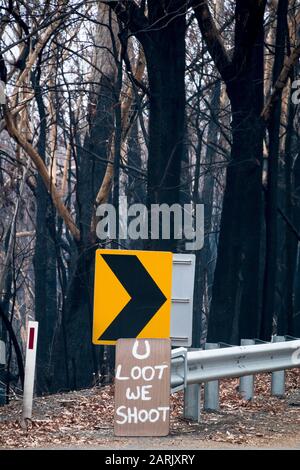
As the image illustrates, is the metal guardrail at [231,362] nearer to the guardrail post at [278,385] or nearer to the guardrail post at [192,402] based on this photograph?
the guardrail post at [192,402]

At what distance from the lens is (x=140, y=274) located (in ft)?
34.5

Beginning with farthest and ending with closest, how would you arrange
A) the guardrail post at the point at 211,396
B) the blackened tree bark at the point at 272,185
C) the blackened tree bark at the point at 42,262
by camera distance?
the blackened tree bark at the point at 42,262
the blackened tree bark at the point at 272,185
the guardrail post at the point at 211,396

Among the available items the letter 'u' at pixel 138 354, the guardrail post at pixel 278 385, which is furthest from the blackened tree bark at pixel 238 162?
the letter 'u' at pixel 138 354

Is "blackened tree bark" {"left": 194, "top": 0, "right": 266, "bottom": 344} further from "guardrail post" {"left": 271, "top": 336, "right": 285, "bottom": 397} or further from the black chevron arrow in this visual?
the black chevron arrow

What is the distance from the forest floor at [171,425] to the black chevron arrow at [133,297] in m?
0.89

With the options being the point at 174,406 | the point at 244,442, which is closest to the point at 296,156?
the point at 174,406

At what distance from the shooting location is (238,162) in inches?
885

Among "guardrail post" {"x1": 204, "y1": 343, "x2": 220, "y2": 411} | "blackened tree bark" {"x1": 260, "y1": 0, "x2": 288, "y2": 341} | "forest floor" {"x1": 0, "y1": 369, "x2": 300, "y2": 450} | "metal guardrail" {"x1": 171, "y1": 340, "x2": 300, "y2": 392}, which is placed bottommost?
"forest floor" {"x1": 0, "y1": 369, "x2": 300, "y2": 450}

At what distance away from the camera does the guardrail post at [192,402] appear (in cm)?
1123

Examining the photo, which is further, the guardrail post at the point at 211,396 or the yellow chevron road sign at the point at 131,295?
the guardrail post at the point at 211,396

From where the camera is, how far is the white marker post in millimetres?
10961

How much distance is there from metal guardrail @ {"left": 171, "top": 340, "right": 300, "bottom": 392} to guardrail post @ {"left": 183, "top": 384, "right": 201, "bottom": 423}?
12 cm

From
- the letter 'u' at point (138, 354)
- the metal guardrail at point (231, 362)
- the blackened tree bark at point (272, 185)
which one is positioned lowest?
the metal guardrail at point (231, 362)

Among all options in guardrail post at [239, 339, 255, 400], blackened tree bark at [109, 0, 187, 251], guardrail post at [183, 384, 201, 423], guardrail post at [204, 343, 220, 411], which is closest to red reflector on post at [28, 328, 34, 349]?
guardrail post at [183, 384, 201, 423]
